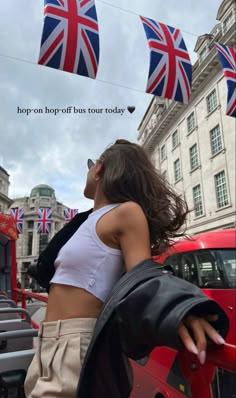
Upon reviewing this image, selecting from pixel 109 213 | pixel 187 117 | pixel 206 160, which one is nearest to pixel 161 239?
pixel 109 213

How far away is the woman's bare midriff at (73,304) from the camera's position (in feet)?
3.76

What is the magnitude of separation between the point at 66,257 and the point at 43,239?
70.7 meters

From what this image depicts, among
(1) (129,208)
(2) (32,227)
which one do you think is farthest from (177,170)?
(2) (32,227)

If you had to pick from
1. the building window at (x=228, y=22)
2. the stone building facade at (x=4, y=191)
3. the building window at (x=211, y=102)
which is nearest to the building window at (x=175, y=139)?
the building window at (x=211, y=102)

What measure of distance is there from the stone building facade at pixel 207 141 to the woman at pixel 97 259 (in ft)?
52.1

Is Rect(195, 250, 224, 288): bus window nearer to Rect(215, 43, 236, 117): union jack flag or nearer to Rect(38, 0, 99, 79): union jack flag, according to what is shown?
Rect(38, 0, 99, 79): union jack flag

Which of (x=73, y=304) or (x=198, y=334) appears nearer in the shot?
(x=198, y=334)

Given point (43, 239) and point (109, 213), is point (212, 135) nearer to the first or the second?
point (109, 213)

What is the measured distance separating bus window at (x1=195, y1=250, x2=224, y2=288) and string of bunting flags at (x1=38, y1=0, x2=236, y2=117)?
155 inches

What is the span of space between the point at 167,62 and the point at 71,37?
2.28 m

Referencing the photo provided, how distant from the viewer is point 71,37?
5.66 meters

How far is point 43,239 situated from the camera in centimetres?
6925

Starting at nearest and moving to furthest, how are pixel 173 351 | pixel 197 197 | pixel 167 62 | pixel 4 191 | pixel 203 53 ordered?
pixel 173 351 → pixel 167 62 → pixel 197 197 → pixel 203 53 → pixel 4 191

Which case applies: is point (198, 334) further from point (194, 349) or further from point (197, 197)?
point (197, 197)
